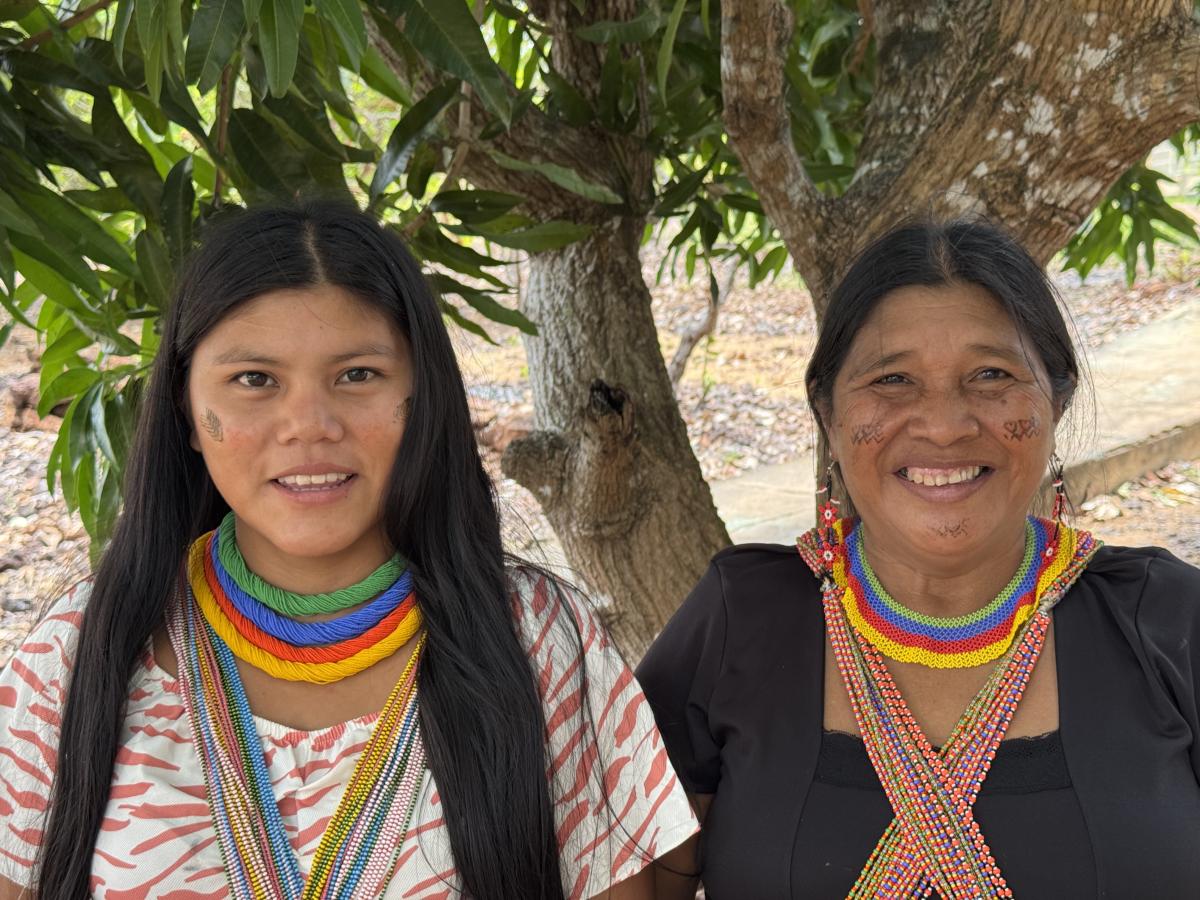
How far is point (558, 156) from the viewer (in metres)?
2.41

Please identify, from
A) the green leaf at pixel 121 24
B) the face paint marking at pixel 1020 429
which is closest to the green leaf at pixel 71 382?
the green leaf at pixel 121 24

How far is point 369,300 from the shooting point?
1.62 m

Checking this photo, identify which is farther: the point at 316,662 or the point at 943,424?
the point at 943,424

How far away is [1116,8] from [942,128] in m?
0.30

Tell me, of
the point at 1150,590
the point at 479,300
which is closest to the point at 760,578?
the point at 1150,590

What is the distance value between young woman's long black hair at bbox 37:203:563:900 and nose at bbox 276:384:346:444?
0.11 m

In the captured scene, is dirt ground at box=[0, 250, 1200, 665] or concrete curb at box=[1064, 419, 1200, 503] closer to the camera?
dirt ground at box=[0, 250, 1200, 665]

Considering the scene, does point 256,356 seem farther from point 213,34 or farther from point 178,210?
point 178,210

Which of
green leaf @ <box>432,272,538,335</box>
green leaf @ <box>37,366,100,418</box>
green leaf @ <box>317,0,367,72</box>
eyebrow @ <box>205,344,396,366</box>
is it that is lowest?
eyebrow @ <box>205,344,396,366</box>

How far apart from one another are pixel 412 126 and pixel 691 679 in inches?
34.8

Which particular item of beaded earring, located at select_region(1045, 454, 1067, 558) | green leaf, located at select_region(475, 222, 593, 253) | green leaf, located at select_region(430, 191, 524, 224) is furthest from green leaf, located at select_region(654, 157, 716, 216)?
beaded earring, located at select_region(1045, 454, 1067, 558)

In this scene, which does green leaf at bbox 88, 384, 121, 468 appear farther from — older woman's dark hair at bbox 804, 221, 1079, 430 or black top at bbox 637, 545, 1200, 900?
older woman's dark hair at bbox 804, 221, 1079, 430

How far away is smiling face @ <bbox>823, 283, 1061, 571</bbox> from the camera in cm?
175

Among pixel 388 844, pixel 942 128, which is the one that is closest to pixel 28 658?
pixel 388 844
